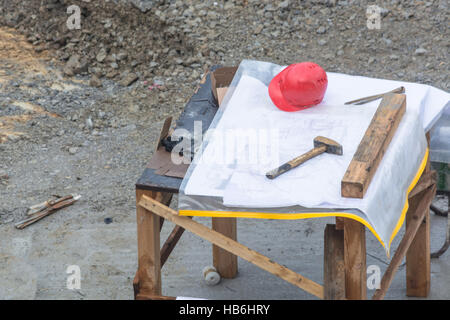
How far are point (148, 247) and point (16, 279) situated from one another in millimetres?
2103

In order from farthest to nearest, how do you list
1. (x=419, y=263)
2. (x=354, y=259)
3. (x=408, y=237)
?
(x=419, y=263) < (x=408, y=237) < (x=354, y=259)

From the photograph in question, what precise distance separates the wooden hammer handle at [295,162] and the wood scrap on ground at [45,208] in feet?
11.6

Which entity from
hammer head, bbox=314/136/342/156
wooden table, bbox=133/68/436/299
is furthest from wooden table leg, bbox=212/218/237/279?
hammer head, bbox=314/136/342/156

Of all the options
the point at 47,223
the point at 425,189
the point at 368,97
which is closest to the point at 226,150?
the point at 368,97

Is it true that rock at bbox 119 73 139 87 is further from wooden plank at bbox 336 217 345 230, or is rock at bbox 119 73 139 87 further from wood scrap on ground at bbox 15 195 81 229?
wooden plank at bbox 336 217 345 230

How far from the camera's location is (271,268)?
4.02 metres

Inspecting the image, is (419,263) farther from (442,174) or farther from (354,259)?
(354,259)

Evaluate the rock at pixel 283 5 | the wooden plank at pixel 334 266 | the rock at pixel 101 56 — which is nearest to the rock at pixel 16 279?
the wooden plank at pixel 334 266

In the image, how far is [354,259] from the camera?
13.1 ft

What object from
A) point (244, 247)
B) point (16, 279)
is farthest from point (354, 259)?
point (16, 279)

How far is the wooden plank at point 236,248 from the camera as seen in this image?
4004 mm

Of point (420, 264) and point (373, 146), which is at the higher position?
point (373, 146)

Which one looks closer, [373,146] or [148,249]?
[373,146]
